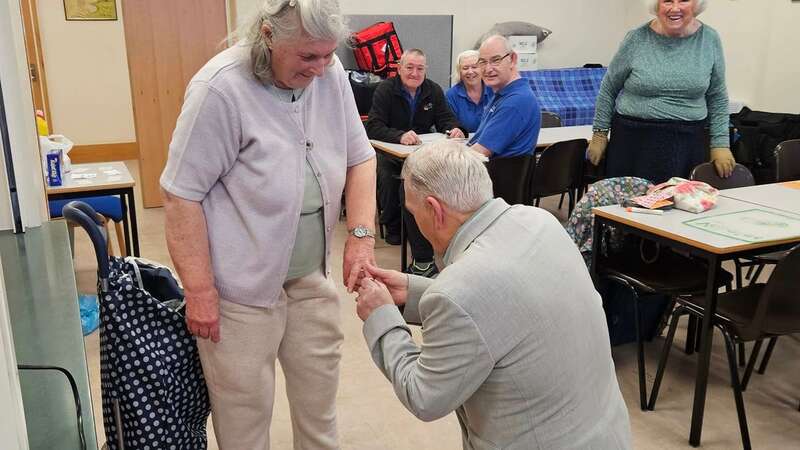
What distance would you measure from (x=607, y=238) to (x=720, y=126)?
94 centimetres

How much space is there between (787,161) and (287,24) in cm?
310

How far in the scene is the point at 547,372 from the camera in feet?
4.12

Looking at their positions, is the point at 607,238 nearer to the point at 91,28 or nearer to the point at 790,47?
the point at 790,47

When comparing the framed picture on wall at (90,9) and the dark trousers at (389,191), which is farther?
the framed picture on wall at (90,9)

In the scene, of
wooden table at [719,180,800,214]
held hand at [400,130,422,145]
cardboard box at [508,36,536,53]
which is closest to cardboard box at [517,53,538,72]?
cardboard box at [508,36,536,53]

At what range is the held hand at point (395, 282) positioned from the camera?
167cm

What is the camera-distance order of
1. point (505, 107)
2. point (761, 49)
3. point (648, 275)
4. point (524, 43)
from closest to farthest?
point (648, 275) → point (505, 107) → point (761, 49) → point (524, 43)

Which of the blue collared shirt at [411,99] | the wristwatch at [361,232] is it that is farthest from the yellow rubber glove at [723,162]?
the wristwatch at [361,232]

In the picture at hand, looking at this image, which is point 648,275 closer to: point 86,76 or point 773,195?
point 773,195

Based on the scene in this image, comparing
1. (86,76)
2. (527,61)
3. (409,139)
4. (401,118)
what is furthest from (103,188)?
(527,61)

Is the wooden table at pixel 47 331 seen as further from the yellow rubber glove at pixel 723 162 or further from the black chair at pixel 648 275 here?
the yellow rubber glove at pixel 723 162

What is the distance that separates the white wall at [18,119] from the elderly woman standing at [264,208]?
3.53 ft

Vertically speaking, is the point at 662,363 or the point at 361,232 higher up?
the point at 361,232

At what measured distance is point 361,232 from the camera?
1760 millimetres
